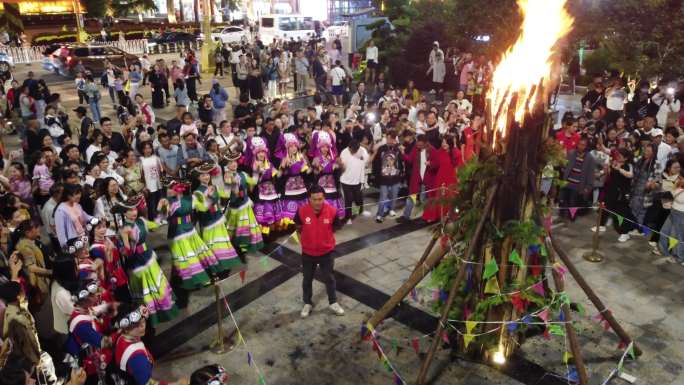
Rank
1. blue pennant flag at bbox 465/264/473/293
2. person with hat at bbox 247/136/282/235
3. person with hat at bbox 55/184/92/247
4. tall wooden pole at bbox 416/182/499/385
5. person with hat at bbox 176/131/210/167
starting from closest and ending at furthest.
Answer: tall wooden pole at bbox 416/182/499/385 → blue pennant flag at bbox 465/264/473/293 → person with hat at bbox 55/184/92/247 → person with hat at bbox 247/136/282/235 → person with hat at bbox 176/131/210/167

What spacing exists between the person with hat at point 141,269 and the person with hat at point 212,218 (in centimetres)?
95

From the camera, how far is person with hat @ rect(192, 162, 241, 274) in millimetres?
7578

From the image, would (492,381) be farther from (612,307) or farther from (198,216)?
(198,216)

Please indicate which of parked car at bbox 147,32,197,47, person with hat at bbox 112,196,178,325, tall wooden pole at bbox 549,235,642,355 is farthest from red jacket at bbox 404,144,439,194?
parked car at bbox 147,32,197,47

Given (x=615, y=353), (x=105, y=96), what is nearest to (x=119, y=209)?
(x=615, y=353)

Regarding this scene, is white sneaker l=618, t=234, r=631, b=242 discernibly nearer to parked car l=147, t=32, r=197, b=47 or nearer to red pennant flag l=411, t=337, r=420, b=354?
red pennant flag l=411, t=337, r=420, b=354

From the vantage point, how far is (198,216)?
770 centimetres

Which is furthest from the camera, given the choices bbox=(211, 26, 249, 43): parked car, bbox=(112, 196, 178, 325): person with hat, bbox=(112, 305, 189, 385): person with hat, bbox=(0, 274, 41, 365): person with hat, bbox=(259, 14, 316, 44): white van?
bbox=(211, 26, 249, 43): parked car

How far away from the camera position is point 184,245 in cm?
732

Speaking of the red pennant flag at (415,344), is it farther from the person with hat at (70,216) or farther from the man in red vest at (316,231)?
the person with hat at (70,216)

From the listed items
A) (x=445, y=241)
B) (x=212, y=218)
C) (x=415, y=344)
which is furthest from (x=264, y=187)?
(x=415, y=344)

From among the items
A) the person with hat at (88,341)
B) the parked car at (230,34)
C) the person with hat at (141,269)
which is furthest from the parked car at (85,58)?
the person with hat at (88,341)

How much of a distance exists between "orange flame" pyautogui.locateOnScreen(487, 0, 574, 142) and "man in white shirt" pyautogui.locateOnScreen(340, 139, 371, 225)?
418 centimetres

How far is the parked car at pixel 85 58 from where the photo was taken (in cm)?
2512
